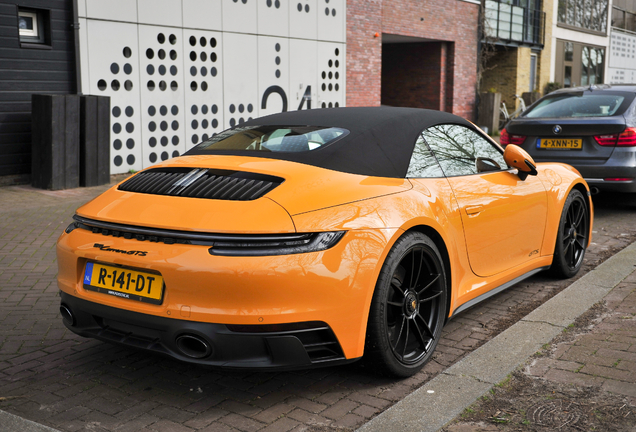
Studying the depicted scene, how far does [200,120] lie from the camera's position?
1320cm

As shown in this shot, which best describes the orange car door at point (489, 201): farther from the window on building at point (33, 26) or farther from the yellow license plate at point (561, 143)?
the window on building at point (33, 26)

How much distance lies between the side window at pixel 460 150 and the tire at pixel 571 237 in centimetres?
89

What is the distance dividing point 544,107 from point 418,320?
5837 mm

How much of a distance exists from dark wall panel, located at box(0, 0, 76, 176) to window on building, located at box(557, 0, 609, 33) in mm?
25246

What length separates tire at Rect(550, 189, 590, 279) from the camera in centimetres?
496

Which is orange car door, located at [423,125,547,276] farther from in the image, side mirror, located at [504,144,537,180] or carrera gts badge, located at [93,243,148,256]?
carrera gts badge, located at [93,243,148,256]

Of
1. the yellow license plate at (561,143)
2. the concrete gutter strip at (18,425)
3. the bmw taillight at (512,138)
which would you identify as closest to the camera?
the concrete gutter strip at (18,425)

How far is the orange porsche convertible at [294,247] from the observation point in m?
2.75

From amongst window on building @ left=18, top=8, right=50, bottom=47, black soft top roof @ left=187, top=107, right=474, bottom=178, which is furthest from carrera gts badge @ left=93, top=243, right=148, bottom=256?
window on building @ left=18, top=8, right=50, bottom=47

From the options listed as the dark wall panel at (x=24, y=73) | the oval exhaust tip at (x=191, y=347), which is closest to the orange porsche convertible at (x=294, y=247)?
the oval exhaust tip at (x=191, y=347)

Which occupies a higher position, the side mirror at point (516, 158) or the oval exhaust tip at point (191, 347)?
the side mirror at point (516, 158)

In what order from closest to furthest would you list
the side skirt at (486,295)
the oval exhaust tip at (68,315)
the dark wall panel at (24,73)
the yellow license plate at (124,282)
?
the yellow license plate at (124,282)
the oval exhaust tip at (68,315)
the side skirt at (486,295)
the dark wall panel at (24,73)

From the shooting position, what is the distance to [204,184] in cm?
312

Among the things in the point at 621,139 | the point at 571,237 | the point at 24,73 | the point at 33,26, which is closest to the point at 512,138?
the point at 621,139
